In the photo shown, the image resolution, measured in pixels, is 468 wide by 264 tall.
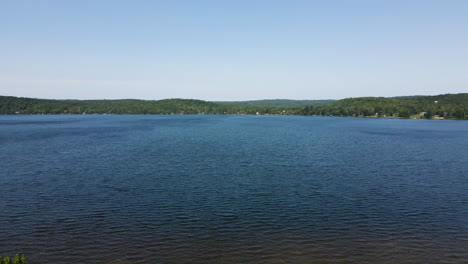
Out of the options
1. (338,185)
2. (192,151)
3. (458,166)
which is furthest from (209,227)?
(458,166)

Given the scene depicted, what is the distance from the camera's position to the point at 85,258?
23.6 m

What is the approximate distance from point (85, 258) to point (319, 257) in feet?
60.9

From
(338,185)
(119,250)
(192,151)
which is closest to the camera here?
(119,250)

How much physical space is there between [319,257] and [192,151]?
196 ft

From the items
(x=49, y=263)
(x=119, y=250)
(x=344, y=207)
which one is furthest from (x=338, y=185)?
(x=49, y=263)

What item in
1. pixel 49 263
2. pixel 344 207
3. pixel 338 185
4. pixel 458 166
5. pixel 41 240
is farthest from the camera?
pixel 458 166

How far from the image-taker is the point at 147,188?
43.6m

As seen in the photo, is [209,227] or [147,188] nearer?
[209,227]

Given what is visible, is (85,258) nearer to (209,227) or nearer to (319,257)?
(209,227)

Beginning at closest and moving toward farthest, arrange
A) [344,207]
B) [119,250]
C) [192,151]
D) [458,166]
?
[119,250] → [344,207] → [458,166] → [192,151]

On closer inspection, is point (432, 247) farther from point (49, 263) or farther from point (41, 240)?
point (41, 240)

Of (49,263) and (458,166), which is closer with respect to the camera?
(49,263)

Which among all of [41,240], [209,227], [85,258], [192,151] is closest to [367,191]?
[209,227]

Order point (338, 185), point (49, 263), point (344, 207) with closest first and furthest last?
1. point (49, 263)
2. point (344, 207)
3. point (338, 185)
